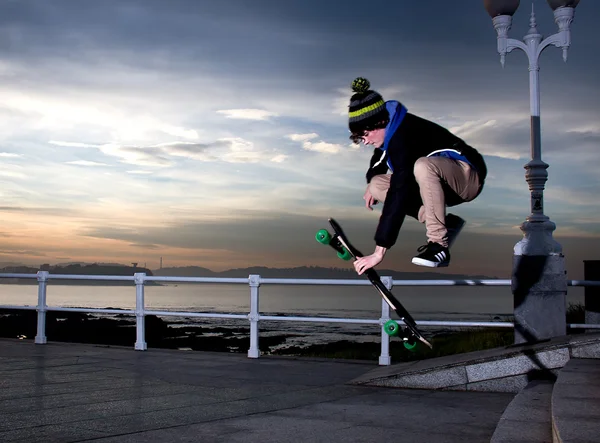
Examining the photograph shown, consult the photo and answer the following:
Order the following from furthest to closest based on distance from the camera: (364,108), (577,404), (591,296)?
1. (591,296)
2. (577,404)
3. (364,108)

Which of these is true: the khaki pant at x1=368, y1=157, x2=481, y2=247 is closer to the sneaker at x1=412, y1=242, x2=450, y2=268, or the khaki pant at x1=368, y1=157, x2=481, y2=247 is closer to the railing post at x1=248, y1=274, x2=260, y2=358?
the sneaker at x1=412, y1=242, x2=450, y2=268

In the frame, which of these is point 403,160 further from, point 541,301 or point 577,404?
point 541,301

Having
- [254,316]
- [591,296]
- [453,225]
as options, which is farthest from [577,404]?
[254,316]

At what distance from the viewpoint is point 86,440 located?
5633 mm

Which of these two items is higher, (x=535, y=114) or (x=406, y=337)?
(x=535, y=114)

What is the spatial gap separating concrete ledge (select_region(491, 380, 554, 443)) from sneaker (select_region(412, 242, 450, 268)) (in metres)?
3.24

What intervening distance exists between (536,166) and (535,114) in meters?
0.76

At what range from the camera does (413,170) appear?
2430 millimetres

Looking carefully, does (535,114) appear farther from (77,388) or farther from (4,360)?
(4,360)

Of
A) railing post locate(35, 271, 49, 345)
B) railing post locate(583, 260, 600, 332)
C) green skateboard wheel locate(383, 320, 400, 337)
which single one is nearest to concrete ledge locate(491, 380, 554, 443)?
green skateboard wheel locate(383, 320, 400, 337)

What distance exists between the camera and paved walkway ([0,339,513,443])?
19.6 ft

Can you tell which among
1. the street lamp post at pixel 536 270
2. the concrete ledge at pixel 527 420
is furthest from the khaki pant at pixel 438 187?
the street lamp post at pixel 536 270

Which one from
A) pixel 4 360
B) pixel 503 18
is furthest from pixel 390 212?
pixel 4 360

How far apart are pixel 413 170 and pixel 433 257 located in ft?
1.05
